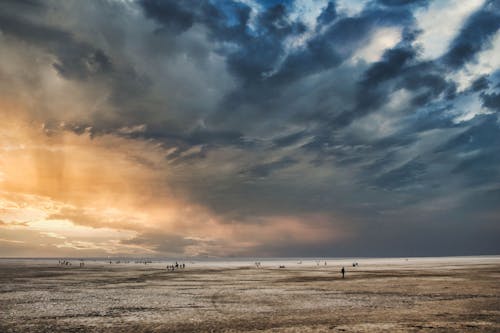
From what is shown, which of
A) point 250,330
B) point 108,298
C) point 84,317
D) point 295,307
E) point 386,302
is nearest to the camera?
point 250,330

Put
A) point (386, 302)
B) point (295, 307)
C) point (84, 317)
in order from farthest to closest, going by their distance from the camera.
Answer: point (386, 302) → point (295, 307) → point (84, 317)

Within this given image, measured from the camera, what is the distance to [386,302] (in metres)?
33.1

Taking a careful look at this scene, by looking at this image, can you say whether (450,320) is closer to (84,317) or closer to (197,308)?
(197,308)

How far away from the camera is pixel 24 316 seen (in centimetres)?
2756

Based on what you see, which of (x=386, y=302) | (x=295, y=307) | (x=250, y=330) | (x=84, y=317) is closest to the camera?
(x=250, y=330)

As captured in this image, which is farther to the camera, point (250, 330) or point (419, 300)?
point (419, 300)

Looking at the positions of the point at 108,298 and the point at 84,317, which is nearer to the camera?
the point at 84,317

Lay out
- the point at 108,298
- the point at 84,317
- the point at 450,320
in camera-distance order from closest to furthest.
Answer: the point at 450,320 < the point at 84,317 < the point at 108,298

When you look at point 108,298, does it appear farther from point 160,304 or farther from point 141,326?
point 141,326

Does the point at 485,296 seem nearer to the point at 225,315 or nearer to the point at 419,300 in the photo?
the point at 419,300

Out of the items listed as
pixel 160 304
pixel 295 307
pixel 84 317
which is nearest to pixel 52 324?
pixel 84 317

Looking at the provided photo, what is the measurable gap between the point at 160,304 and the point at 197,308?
4520 millimetres

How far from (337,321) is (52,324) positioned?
61.8ft

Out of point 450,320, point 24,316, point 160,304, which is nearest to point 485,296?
point 450,320
